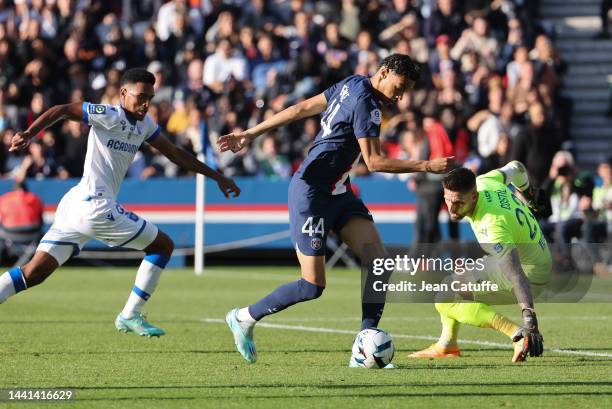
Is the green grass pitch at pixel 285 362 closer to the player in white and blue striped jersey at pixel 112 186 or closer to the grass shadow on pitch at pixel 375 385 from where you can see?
the grass shadow on pitch at pixel 375 385

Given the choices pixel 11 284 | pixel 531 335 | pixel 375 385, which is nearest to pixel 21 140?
pixel 11 284

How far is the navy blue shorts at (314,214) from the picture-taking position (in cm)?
977

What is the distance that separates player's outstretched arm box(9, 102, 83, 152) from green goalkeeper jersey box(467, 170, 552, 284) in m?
3.43

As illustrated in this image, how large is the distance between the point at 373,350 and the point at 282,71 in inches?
638

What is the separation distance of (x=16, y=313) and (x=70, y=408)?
23.8 feet

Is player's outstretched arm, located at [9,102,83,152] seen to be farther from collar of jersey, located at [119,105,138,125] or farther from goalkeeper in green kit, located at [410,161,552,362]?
goalkeeper in green kit, located at [410,161,552,362]

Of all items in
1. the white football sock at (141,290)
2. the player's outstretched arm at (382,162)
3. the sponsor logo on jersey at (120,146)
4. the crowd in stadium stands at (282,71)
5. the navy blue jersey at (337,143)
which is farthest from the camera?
the crowd in stadium stands at (282,71)

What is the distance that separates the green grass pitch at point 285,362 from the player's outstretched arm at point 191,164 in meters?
1.39

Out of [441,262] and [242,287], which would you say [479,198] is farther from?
[242,287]

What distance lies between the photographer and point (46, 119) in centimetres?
1055

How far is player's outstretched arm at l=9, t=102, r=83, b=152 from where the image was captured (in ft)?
33.6

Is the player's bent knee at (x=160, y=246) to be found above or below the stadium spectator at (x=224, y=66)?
below

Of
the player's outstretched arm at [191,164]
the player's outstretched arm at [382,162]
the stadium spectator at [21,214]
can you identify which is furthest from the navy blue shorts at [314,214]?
the stadium spectator at [21,214]
